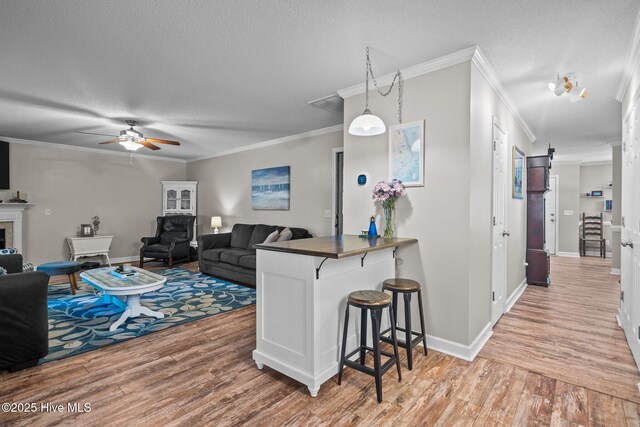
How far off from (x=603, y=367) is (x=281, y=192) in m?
4.88

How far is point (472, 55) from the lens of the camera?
253 cm

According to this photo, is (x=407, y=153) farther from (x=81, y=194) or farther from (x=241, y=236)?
(x=81, y=194)

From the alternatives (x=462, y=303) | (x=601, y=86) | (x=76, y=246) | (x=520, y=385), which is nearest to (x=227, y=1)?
(x=462, y=303)

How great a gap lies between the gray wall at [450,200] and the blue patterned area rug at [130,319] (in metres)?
2.37

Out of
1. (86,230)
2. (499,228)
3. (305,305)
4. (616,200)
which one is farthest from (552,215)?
(86,230)

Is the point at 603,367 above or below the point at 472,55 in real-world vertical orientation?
below

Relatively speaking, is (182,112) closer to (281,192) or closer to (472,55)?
(281,192)

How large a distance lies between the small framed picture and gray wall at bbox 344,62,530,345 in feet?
20.9

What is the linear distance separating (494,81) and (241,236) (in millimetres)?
4609

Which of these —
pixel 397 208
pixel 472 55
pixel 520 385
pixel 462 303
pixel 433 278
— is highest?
pixel 472 55

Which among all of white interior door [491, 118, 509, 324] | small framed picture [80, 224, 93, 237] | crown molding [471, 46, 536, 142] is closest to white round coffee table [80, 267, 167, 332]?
small framed picture [80, 224, 93, 237]

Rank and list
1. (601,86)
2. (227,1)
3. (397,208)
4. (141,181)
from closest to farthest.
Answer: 1. (227,1)
2. (397,208)
3. (601,86)
4. (141,181)

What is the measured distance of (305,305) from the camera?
2.12 m

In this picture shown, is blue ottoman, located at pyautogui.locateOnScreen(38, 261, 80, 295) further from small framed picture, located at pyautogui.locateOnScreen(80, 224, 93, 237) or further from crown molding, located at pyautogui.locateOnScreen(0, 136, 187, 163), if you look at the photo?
crown molding, located at pyautogui.locateOnScreen(0, 136, 187, 163)
